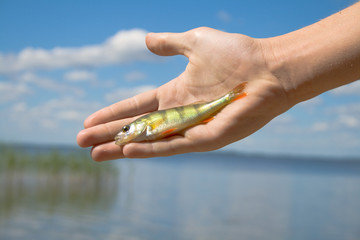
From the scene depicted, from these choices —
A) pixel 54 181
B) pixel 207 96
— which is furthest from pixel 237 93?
pixel 54 181

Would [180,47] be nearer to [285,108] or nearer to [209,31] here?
[209,31]

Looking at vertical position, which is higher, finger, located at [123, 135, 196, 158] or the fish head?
the fish head

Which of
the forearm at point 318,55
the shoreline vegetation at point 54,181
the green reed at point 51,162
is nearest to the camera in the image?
the forearm at point 318,55

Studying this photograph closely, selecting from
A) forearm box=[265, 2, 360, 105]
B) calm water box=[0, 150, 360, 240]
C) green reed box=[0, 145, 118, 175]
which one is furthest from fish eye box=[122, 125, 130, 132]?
green reed box=[0, 145, 118, 175]

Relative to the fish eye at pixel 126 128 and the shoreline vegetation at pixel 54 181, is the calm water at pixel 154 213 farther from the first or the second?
the fish eye at pixel 126 128

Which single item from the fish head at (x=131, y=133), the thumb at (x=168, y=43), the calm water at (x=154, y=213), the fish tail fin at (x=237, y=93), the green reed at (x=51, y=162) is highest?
the green reed at (x=51, y=162)

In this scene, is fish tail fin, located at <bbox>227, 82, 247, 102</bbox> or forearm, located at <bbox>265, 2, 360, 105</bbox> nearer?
forearm, located at <bbox>265, 2, 360, 105</bbox>

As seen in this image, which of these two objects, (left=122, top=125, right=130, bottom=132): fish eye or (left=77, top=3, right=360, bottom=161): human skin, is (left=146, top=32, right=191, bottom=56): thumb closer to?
(left=77, top=3, right=360, bottom=161): human skin

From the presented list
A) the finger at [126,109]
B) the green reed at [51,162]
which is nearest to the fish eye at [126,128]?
the finger at [126,109]

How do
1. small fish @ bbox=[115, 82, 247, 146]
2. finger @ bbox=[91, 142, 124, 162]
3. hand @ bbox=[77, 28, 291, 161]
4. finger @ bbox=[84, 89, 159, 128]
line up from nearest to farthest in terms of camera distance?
hand @ bbox=[77, 28, 291, 161]
small fish @ bbox=[115, 82, 247, 146]
finger @ bbox=[91, 142, 124, 162]
finger @ bbox=[84, 89, 159, 128]
